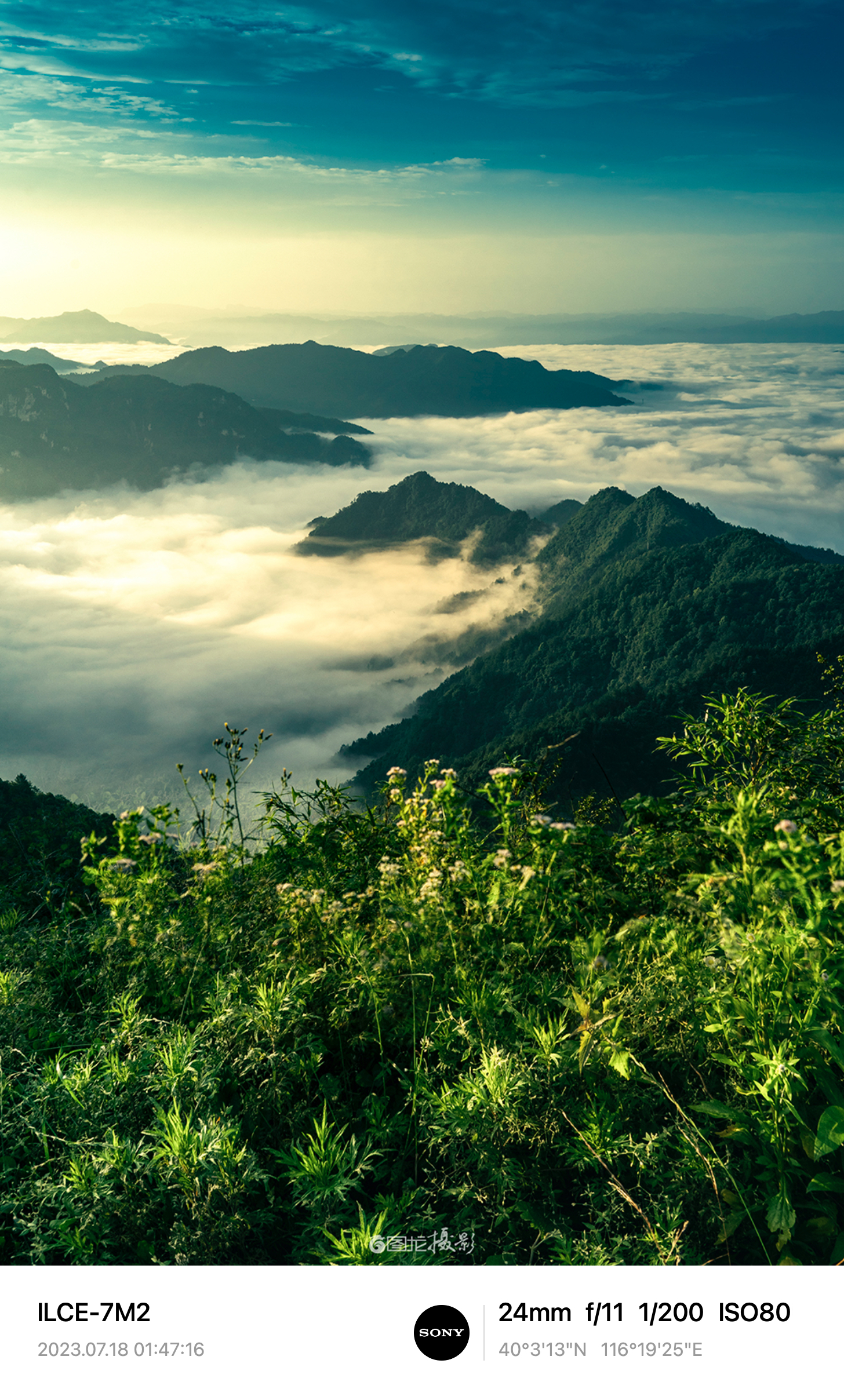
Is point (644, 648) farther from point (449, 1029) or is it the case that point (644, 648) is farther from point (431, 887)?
point (449, 1029)

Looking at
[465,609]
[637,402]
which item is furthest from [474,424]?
[465,609]

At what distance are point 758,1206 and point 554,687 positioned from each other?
6547 cm

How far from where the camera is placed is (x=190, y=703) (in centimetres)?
3225

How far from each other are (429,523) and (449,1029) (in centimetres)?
17115

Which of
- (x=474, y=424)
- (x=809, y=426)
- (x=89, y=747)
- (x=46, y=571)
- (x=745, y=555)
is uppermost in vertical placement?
(x=474, y=424)

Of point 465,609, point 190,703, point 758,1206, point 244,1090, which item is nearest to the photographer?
point 758,1206

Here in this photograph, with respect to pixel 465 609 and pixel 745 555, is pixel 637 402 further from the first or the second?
pixel 745 555

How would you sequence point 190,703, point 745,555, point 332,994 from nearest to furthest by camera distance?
1. point 332,994
2. point 190,703
3. point 745,555

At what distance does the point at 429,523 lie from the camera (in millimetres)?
167875

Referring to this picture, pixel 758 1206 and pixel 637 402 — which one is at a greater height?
pixel 637 402
